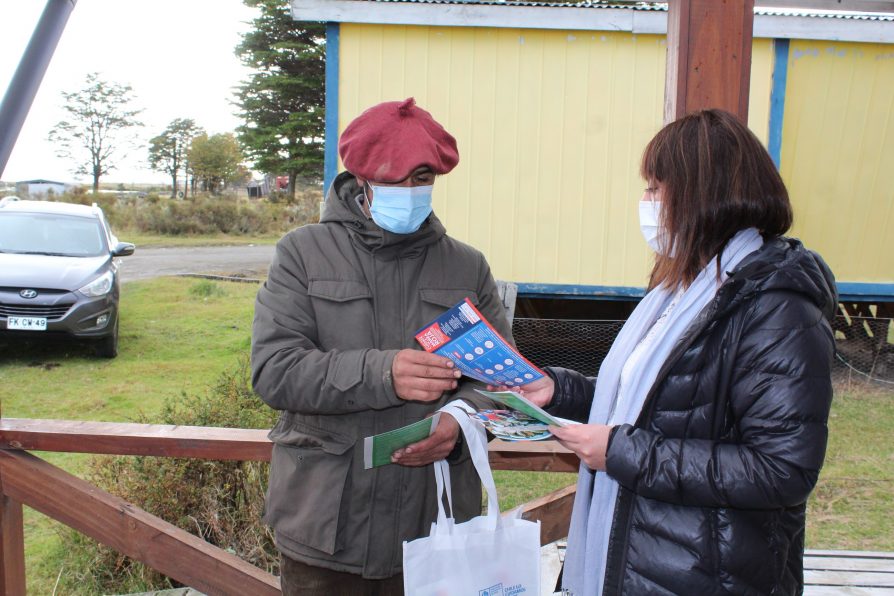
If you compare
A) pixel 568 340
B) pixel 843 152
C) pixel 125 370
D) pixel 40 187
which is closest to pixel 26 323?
pixel 125 370

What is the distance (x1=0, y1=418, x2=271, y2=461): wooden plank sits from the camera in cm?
238

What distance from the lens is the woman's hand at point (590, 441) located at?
1.55 m

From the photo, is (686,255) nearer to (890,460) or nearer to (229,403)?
(229,403)

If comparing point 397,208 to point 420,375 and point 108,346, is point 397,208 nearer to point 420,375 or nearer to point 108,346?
point 420,375

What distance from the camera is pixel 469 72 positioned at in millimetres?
6789

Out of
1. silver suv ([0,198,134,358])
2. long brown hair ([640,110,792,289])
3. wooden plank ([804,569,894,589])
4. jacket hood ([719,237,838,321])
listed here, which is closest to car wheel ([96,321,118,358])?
silver suv ([0,198,134,358])

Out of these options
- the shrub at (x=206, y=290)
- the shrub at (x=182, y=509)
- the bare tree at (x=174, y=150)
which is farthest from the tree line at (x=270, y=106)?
the shrub at (x=182, y=509)

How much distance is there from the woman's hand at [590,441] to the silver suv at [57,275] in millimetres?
7268

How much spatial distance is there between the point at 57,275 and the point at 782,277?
7786mm

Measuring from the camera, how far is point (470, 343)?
1685 millimetres

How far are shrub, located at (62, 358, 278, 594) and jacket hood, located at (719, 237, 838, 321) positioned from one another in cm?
288

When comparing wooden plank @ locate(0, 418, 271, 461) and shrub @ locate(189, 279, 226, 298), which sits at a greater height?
wooden plank @ locate(0, 418, 271, 461)

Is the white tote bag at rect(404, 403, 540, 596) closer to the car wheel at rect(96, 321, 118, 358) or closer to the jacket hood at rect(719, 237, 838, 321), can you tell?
the jacket hood at rect(719, 237, 838, 321)

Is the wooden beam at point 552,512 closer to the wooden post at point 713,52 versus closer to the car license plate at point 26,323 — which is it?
the wooden post at point 713,52
